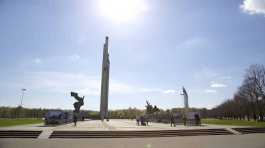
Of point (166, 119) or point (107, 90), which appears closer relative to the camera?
point (166, 119)

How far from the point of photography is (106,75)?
62.0m

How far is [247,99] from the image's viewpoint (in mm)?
54031

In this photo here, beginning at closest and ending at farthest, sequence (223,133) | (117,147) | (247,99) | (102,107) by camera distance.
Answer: (117,147)
(223,133)
(247,99)
(102,107)

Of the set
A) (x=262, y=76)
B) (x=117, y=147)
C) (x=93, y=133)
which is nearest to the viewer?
(x=117, y=147)

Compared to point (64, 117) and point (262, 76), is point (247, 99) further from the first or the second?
point (64, 117)

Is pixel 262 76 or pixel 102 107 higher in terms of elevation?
pixel 262 76

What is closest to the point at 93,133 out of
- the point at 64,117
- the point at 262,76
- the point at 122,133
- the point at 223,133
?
the point at 122,133

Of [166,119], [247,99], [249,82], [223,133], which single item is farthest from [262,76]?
[223,133]

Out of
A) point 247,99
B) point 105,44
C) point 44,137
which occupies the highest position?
point 105,44

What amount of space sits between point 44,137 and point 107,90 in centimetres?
4374

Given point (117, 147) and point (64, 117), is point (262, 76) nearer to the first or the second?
point (64, 117)

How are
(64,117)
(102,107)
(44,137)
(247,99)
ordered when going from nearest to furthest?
1. (44,137)
2. (64,117)
3. (247,99)
4. (102,107)

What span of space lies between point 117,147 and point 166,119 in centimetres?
3737

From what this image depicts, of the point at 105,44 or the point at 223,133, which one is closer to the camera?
the point at 223,133
